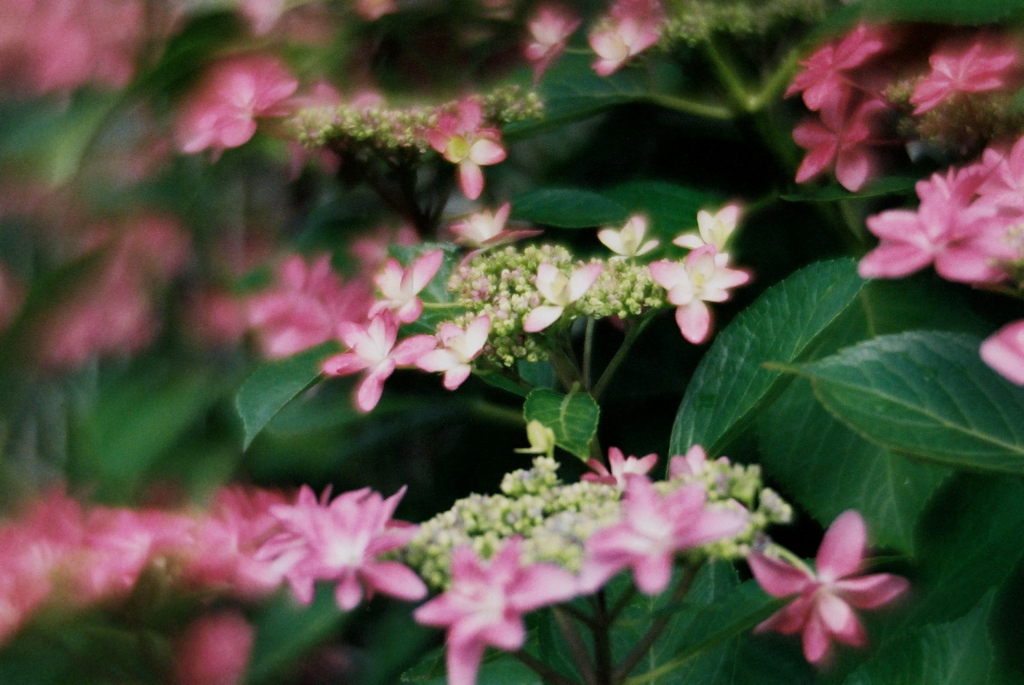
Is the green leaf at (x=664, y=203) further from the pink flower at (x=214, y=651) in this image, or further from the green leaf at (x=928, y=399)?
the pink flower at (x=214, y=651)

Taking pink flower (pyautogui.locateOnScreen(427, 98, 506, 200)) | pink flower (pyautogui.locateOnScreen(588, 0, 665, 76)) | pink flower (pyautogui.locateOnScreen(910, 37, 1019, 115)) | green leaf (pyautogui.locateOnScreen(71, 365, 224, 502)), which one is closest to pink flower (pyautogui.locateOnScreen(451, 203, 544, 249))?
pink flower (pyautogui.locateOnScreen(427, 98, 506, 200))

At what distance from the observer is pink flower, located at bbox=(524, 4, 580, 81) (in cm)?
63

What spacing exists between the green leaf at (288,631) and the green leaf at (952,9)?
51 centimetres

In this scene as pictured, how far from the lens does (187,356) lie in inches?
35.8

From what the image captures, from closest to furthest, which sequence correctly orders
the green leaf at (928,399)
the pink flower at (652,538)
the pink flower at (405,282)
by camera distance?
the pink flower at (652,538), the green leaf at (928,399), the pink flower at (405,282)

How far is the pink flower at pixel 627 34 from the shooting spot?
580mm

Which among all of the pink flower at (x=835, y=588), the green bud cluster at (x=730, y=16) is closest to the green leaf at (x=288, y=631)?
the pink flower at (x=835, y=588)

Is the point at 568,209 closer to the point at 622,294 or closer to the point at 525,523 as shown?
the point at 622,294

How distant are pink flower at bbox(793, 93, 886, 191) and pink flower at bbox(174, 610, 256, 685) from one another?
1.66ft

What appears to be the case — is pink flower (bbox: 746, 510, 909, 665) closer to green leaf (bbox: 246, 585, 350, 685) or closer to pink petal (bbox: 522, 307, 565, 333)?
pink petal (bbox: 522, 307, 565, 333)

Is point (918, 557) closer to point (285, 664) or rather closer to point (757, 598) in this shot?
point (757, 598)

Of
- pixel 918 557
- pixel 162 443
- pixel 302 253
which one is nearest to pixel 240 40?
pixel 302 253

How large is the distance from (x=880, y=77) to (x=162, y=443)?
0.65m

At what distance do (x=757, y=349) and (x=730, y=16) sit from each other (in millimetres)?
265
